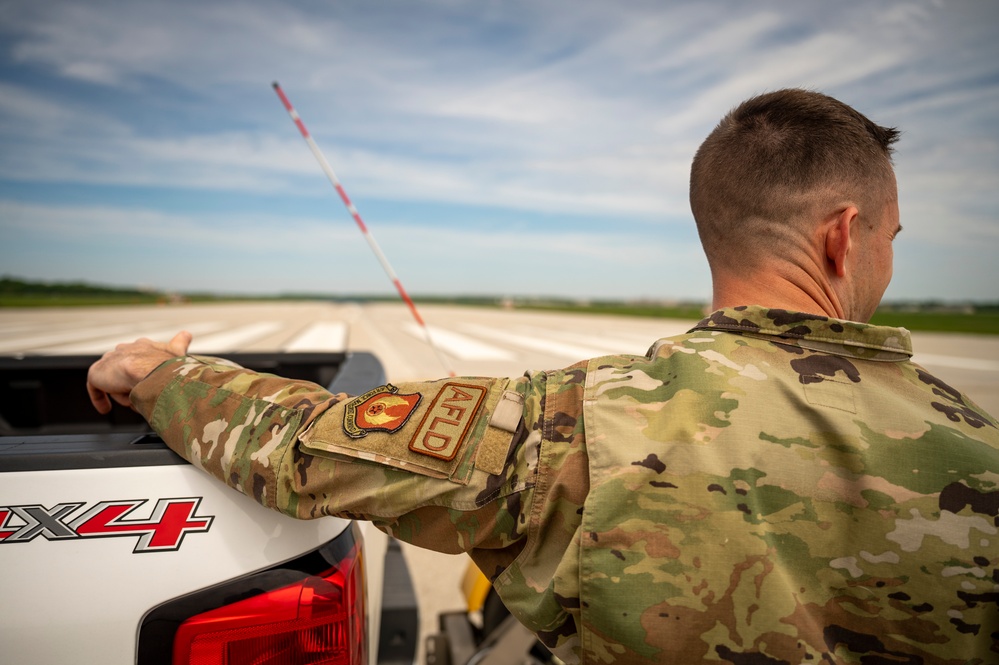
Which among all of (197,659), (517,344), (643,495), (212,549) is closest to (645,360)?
(643,495)

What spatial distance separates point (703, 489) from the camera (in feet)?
3.29

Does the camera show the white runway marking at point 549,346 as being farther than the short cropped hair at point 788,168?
Yes

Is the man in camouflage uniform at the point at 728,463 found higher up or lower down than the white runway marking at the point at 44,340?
higher up

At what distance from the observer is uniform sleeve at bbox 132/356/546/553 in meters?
1.12

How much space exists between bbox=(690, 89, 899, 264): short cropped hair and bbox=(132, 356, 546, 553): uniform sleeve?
25.1 inches

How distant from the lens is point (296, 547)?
115cm

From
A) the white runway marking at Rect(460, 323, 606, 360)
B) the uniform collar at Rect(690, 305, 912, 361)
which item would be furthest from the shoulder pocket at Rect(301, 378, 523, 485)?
the white runway marking at Rect(460, 323, 606, 360)

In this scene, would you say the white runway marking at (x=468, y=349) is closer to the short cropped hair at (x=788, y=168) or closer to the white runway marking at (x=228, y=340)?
the white runway marking at (x=228, y=340)

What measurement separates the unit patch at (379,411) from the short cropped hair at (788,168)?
2.72ft

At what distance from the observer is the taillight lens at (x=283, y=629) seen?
1069 millimetres

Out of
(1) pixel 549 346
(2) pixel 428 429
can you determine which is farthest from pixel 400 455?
(1) pixel 549 346

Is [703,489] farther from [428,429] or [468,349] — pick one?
[468,349]

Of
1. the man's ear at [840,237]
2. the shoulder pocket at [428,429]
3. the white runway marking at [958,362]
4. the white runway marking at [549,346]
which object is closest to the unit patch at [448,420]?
the shoulder pocket at [428,429]

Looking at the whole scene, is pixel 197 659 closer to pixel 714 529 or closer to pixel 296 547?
pixel 296 547
